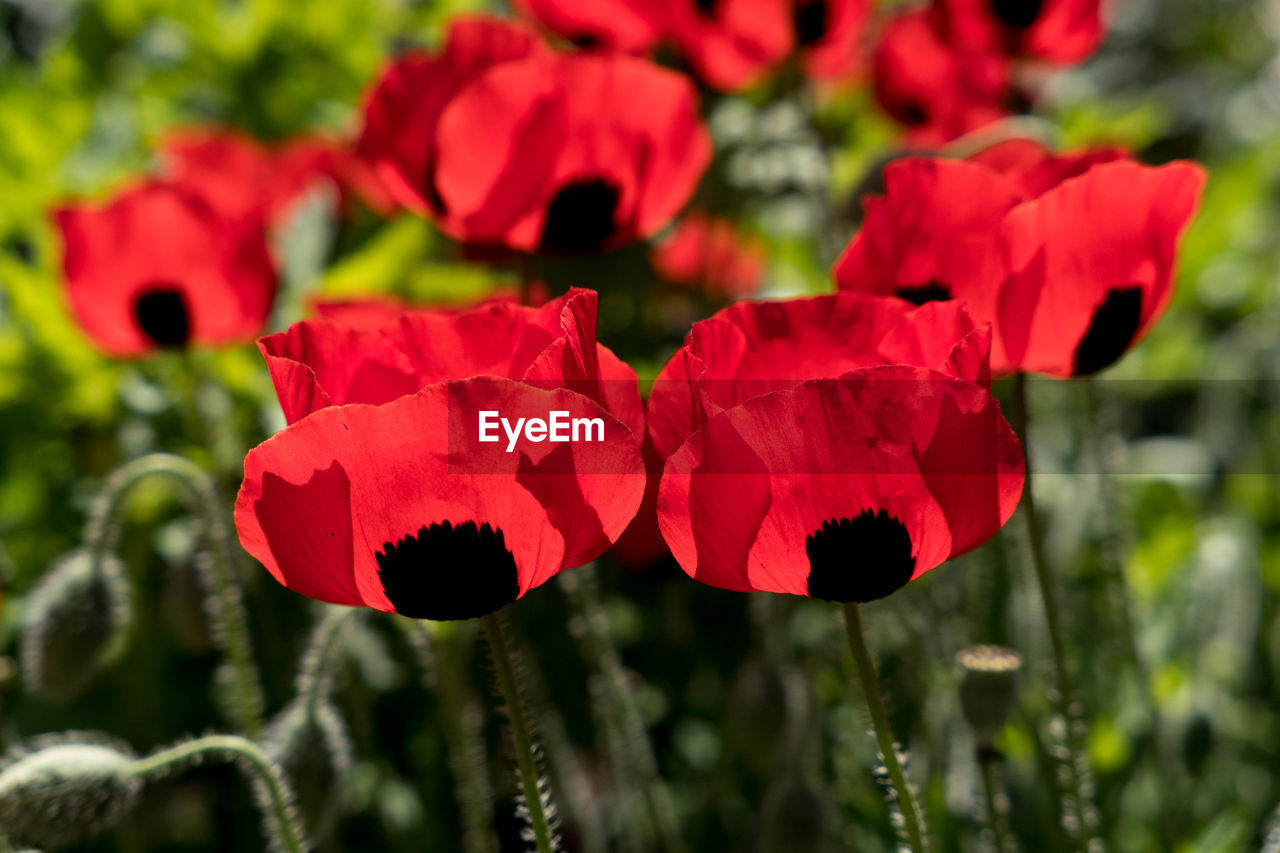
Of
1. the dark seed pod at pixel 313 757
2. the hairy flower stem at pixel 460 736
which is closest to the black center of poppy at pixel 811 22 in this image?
the hairy flower stem at pixel 460 736

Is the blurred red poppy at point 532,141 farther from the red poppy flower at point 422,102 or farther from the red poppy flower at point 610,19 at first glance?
the red poppy flower at point 610,19

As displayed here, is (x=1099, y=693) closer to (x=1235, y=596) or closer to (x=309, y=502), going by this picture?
(x=1235, y=596)

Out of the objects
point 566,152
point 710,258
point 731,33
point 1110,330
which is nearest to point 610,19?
point 731,33

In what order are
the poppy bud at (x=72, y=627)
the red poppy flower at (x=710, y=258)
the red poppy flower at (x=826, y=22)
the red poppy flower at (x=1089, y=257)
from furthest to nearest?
the red poppy flower at (x=710, y=258) → the red poppy flower at (x=826, y=22) → the poppy bud at (x=72, y=627) → the red poppy flower at (x=1089, y=257)

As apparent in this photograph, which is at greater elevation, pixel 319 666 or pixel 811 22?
pixel 811 22

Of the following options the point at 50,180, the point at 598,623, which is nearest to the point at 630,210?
the point at 598,623

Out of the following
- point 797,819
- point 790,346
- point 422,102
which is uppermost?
point 422,102

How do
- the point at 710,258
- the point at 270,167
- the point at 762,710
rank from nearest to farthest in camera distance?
the point at 762,710
the point at 270,167
the point at 710,258

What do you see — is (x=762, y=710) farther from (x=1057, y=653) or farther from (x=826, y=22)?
(x=826, y=22)
